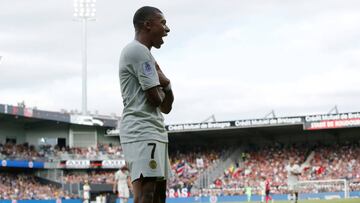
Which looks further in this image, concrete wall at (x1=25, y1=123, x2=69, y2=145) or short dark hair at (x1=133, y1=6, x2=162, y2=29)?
concrete wall at (x1=25, y1=123, x2=69, y2=145)

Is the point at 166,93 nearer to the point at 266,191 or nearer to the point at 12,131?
the point at 266,191

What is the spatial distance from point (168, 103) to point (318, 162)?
46954mm

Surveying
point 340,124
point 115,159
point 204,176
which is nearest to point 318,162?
point 340,124

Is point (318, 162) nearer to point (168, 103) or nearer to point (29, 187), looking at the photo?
point (29, 187)

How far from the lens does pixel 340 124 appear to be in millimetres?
50688

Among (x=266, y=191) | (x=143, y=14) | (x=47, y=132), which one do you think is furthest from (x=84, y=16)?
(x=143, y=14)

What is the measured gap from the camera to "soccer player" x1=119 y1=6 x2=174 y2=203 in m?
5.38

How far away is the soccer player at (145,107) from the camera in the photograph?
538cm

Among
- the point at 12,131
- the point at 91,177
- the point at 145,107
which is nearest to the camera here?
the point at 145,107

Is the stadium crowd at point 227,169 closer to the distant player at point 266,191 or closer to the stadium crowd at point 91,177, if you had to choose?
the stadium crowd at point 91,177

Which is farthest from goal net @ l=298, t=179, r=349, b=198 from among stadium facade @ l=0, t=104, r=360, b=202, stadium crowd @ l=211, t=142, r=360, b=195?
stadium facade @ l=0, t=104, r=360, b=202

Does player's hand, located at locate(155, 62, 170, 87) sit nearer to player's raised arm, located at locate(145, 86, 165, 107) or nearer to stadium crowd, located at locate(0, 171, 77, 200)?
player's raised arm, located at locate(145, 86, 165, 107)

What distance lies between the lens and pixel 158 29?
18.4 ft

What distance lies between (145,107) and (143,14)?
77 cm
